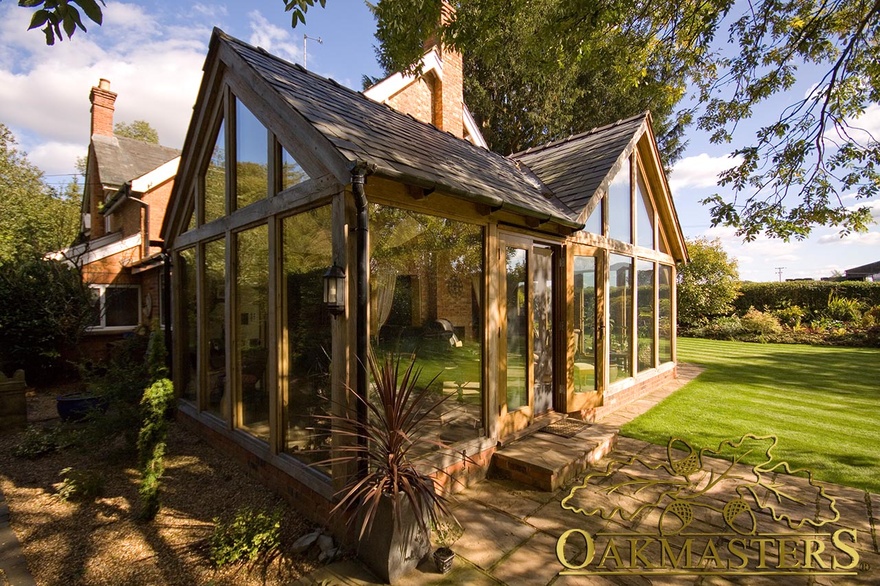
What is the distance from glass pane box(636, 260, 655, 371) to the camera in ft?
29.2

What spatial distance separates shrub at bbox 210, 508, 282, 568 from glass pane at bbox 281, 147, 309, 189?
3.35 m


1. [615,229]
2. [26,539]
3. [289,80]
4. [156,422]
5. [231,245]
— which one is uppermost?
[289,80]

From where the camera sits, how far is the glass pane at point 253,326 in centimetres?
505

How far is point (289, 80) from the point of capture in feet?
17.1

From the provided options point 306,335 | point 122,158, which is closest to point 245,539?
point 306,335

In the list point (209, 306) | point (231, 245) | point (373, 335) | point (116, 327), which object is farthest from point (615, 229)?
point (116, 327)

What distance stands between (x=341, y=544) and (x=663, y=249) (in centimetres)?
974

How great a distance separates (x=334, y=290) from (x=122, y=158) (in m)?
17.7

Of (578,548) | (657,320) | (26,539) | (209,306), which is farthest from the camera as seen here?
(657,320)

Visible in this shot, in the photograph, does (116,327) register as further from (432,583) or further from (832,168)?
(832,168)

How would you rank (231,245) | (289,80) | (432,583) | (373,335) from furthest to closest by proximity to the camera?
(231,245)
(289,80)
(373,335)
(432,583)

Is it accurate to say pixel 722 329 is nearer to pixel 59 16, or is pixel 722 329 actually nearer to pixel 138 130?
pixel 59 16

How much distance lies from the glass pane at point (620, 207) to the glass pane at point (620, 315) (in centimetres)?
47

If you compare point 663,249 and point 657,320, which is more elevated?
point 663,249
